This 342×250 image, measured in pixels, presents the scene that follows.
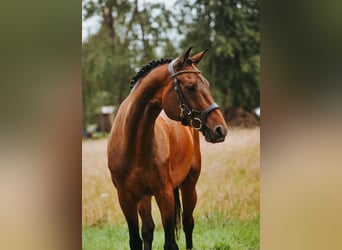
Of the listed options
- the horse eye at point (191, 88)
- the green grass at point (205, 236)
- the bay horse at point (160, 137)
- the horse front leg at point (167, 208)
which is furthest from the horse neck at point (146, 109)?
the green grass at point (205, 236)

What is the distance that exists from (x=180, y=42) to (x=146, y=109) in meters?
0.57

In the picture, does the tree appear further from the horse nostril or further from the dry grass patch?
the horse nostril

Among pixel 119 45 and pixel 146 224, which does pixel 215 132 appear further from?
pixel 119 45

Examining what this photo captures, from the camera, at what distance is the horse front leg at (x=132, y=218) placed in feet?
10.3

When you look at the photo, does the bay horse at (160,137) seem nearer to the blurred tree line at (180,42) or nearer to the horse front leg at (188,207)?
the horse front leg at (188,207)

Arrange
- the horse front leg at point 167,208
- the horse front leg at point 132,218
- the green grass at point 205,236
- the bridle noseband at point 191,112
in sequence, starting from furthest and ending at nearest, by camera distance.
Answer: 1. the green grass at point 205,236
2. the horse front leg at point 132,218
3. the horse front leg at point 167,208
4. the bridle noseband at point 191,112

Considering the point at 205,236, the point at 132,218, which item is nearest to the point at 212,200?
the point at 205,236

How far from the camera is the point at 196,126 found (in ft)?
9.61

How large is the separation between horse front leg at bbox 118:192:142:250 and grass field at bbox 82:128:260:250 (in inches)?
3.8

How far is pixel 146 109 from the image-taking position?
119 inches

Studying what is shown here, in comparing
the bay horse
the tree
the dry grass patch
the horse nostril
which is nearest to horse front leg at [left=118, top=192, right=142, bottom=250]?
the bay horse
